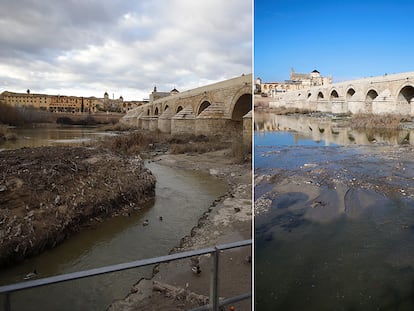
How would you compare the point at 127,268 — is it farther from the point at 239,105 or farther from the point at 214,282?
the point at 239,105

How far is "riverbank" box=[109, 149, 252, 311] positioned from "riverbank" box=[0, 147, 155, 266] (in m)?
0.76

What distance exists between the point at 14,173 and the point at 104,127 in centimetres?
66

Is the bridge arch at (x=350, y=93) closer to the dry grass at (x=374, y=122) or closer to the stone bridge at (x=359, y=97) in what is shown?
the stone bridge at (x=359, y=97)

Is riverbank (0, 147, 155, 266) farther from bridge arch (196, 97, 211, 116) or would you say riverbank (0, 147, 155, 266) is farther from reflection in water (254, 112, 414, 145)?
bridge arch (196, 97, 211, 116)

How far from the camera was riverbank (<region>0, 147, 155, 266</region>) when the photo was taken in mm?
1775

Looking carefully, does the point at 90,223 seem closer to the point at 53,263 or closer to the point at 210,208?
the point at 53,263

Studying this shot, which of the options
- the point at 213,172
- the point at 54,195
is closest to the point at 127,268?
the point at 54,195

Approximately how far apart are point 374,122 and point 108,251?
1.79 meters

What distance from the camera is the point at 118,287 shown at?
47.5 inches

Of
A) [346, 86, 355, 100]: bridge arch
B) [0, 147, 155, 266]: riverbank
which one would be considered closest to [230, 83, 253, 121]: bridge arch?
[0, 147, 155, 266]: riverbank

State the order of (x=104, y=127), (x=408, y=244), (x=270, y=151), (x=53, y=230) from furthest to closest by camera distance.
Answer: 1. (x=104, y=127)
2. (x=53, y=230)
3. (x=408, y=244)
4. (x=270, y=151)

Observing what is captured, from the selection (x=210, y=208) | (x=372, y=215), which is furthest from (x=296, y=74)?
(x=210, y=208)

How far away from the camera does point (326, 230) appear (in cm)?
85

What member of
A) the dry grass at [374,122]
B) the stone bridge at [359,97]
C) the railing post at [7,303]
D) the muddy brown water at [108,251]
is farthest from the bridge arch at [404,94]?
the railing post at [7,303]
